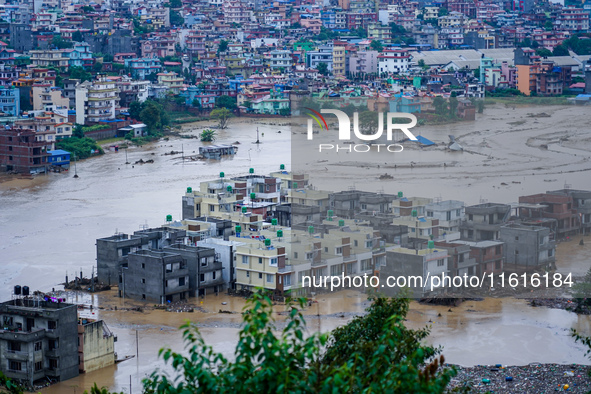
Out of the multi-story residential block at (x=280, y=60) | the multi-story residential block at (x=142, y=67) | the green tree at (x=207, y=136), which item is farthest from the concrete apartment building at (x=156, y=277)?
the multi-story residential block at (x=280, y=60)

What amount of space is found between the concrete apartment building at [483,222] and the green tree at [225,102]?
1240 cm

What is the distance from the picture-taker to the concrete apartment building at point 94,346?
727 centimetres

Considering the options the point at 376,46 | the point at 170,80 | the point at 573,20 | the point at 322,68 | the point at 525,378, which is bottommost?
the point at 525,378

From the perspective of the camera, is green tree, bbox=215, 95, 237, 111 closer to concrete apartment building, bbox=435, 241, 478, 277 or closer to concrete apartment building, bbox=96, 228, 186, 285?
concrete apartment building, bbox=96, 228, 186, 285

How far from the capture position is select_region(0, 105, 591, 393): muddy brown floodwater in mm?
7922

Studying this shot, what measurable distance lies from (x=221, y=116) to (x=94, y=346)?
1379 centimetres

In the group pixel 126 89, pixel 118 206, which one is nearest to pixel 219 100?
pixel 126 89

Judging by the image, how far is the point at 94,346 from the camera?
7336 mm

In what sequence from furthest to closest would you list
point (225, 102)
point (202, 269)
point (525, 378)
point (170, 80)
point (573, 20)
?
point (573, 20), point (170, 80), point (225, 102), point (202, 269), point (525, 378)

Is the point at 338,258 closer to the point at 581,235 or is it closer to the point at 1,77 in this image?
the point at 581,235

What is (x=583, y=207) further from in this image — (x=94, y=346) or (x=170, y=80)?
(x=170, y=80)

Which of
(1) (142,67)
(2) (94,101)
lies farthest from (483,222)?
(1) (142,67)

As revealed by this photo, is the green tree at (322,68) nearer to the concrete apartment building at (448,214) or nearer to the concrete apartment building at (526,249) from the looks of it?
the concrete apartment building at (448,214)

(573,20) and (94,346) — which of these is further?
(573,20)
